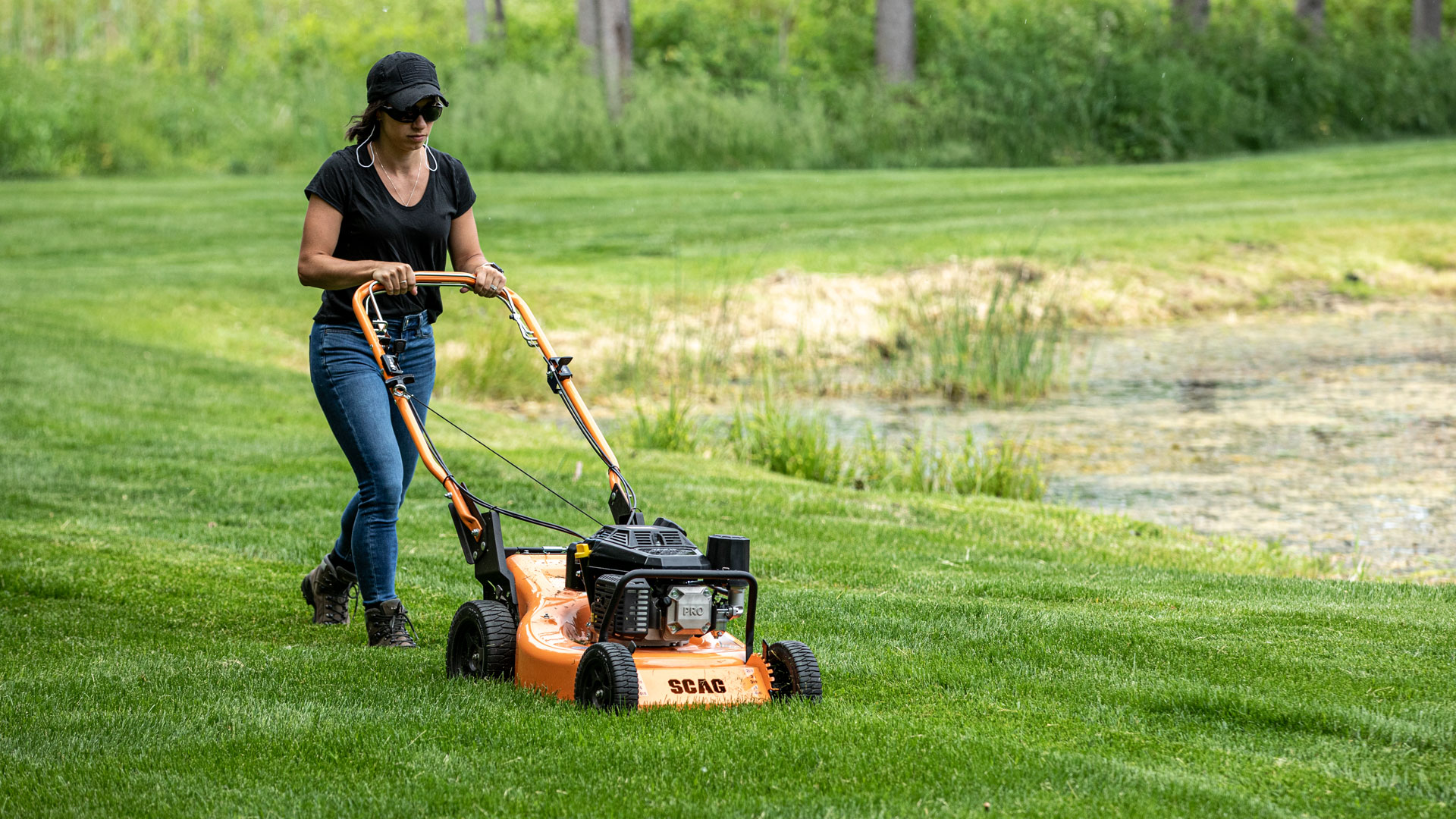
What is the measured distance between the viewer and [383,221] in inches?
211

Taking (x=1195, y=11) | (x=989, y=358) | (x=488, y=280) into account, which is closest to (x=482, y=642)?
(x=488, y=280)

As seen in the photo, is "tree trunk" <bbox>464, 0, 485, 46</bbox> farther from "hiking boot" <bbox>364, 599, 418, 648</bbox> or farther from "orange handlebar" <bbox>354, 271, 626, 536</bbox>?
"orange handlebar" <bbox>354, 271, 626, 536</bbox>

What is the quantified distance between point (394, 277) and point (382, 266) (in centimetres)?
7

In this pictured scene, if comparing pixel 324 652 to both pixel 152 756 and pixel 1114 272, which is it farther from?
pixel 1114 272

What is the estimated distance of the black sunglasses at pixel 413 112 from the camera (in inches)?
204

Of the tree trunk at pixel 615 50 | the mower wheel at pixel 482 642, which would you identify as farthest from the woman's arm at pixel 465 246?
the tree trunk at pixel 615 50

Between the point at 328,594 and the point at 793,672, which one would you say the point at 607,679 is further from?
the point at 328,594

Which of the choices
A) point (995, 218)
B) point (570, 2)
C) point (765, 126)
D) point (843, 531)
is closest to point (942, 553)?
point (843, 531)

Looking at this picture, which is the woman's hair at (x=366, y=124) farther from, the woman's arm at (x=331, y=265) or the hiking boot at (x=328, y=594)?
the hiking boot at (x=328, y=594)

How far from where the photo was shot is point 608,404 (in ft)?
43.6

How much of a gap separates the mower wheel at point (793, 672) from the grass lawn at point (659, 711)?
0.30ft

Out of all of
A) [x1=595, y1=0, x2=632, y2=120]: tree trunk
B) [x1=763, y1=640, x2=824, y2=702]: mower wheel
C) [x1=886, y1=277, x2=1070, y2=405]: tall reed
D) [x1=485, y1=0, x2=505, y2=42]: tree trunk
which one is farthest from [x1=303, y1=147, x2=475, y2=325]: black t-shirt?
[x1=485, y1=0, x2=505, y2=42]: tree trunk

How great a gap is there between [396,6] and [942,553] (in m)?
49.7

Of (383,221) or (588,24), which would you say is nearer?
(383,221)
